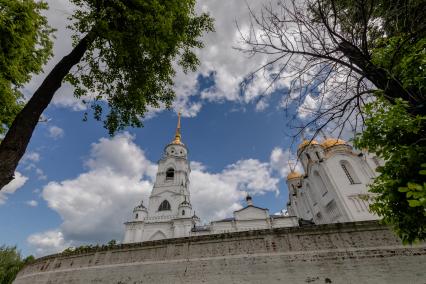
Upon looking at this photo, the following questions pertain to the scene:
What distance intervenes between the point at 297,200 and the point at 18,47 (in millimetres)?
37036

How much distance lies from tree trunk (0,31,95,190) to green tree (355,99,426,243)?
648 cm

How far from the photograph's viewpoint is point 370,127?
12.6 feet

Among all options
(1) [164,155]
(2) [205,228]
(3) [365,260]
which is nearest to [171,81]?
(3) [365,260]

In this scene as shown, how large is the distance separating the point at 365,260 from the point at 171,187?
29703 millimetres

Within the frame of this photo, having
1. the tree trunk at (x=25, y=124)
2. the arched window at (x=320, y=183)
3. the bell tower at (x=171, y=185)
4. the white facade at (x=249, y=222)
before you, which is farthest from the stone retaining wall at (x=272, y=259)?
the bell tower at (x=171, y=185)

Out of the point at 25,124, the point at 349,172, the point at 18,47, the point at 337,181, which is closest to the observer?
the point at 25,124

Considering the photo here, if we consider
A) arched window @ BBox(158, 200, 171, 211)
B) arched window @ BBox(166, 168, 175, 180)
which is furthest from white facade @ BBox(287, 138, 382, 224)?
arched window @ BBox(166, 168, 175, 180)

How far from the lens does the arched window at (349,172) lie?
75.3 ft

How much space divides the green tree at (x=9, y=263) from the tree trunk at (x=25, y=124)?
28306mm

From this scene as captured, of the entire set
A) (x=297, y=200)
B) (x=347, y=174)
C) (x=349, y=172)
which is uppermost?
(x=297, y=200)

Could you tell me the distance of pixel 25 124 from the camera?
14.0 ft

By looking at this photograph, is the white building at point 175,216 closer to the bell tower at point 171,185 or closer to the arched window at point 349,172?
Result: the bell tower at point 171,185

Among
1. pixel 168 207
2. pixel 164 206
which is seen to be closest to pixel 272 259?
pixel 168 207

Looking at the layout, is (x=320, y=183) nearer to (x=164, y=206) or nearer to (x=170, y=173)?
(x=164, y=206)
